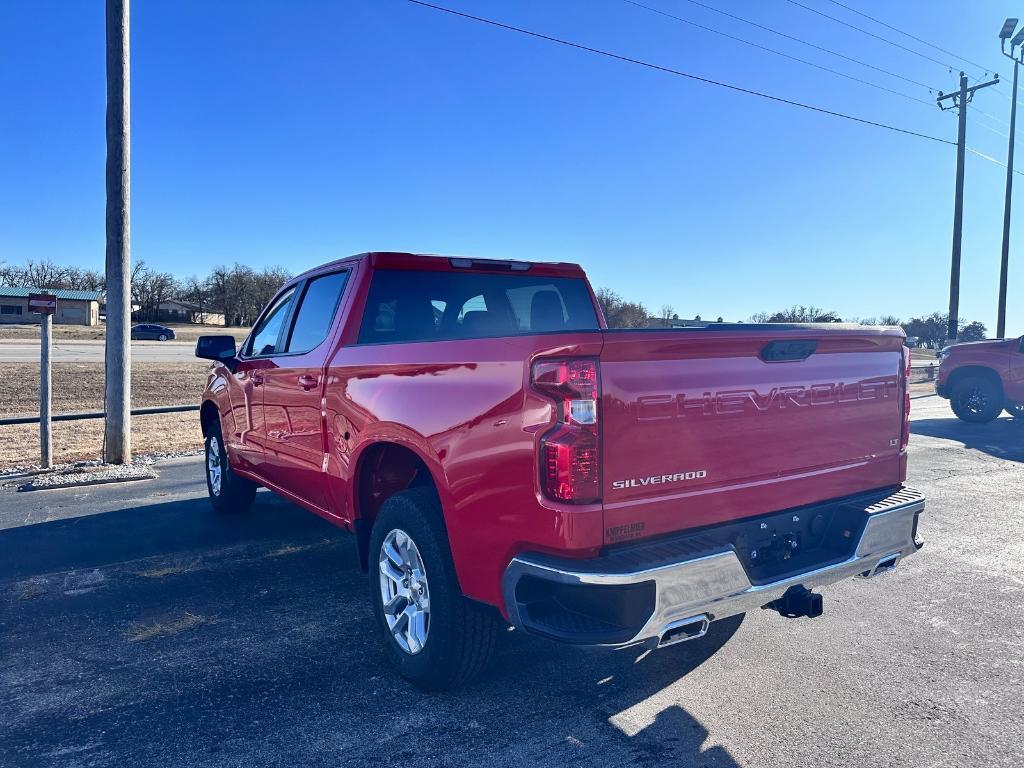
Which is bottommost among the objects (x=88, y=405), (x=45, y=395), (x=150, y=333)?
(x=88, y=405)

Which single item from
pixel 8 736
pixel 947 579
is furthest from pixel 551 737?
pixel 947 579

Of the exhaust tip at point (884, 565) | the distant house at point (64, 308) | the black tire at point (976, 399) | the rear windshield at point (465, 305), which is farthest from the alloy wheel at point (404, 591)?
the distant house at point (64, 308)

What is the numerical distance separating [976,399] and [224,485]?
12427 millimetres

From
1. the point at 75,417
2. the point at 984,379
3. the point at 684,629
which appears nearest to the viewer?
the point at 684,629

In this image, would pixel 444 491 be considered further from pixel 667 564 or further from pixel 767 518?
pixel 767 518

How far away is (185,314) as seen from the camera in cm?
9975

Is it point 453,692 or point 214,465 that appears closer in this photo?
point 453,692

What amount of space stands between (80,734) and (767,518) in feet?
9.30

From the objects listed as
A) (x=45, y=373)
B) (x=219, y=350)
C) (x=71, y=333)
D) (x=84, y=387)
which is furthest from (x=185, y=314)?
(x=219, y=350)

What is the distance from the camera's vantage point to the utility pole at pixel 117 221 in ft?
28.1

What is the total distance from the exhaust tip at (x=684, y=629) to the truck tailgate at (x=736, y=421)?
0.32 metres

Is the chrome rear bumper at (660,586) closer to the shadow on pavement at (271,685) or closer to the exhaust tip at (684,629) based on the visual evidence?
the exhaust tip at (684,629)

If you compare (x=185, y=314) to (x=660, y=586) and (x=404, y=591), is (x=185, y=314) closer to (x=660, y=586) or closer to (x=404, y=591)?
(x=404, y=591)

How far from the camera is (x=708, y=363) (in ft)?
9.32
